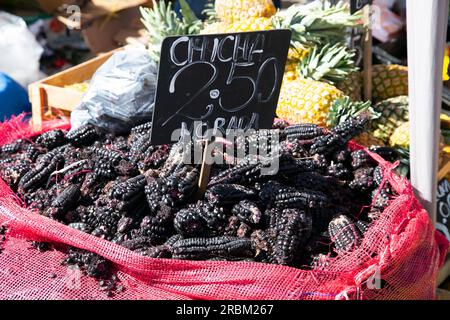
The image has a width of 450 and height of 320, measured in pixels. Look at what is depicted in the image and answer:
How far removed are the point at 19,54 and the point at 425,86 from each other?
350 cm

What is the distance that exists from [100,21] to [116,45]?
0.86ft

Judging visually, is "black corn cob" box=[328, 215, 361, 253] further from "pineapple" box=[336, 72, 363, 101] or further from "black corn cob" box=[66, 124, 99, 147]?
"pineapple" box=[336, 72, 363, 101]

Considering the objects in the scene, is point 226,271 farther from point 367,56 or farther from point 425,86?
point 367,56

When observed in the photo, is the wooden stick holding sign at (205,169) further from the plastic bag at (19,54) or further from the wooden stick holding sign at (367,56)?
the plastic bag at (19,54)

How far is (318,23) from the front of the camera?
3350mm

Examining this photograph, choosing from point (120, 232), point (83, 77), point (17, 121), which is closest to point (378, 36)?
point (83, 77)

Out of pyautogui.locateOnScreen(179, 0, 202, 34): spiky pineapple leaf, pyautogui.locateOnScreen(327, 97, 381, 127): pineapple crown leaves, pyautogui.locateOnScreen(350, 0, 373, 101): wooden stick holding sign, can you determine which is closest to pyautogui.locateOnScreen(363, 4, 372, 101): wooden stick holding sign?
pyautogui.locateOnScreen(350, 0, 373, 101): wooden stick holding sign

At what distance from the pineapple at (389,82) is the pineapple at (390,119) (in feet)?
1.02

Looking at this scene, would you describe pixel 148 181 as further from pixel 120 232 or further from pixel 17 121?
pixel 17 121

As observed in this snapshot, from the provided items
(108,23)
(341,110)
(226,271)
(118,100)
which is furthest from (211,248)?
(108,23)

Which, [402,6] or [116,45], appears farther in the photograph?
[116,45]

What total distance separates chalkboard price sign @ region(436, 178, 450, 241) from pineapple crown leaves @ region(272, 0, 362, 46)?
1004 millimetres
